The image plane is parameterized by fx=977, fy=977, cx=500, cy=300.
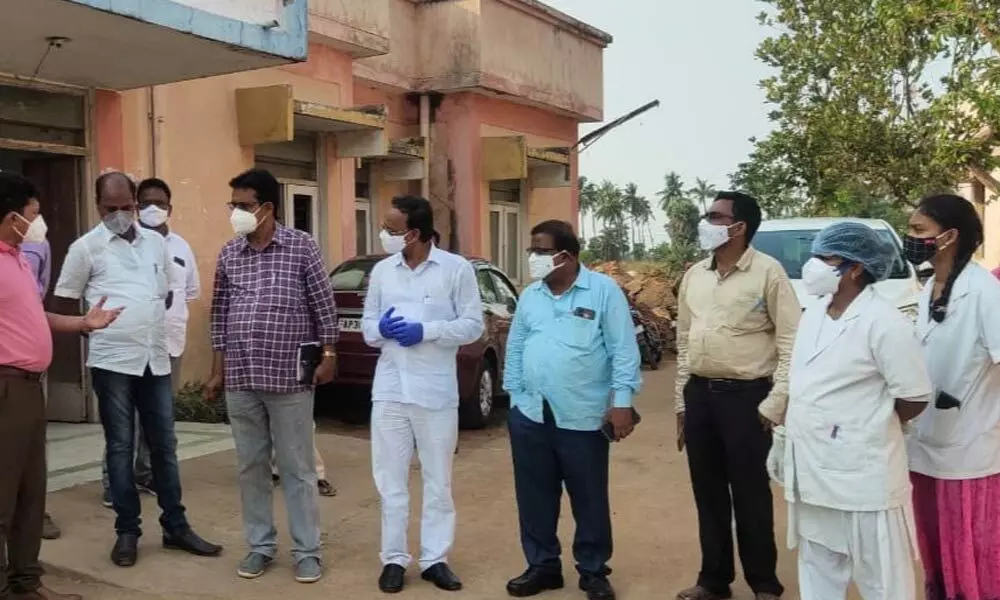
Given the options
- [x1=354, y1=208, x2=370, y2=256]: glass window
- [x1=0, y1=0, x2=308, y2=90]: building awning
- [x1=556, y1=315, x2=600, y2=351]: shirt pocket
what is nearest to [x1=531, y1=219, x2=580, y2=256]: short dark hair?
[x1=556, y1=315, x2=600, y2=351]: shirt pocket

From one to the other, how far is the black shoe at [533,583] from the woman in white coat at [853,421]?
1.45 m

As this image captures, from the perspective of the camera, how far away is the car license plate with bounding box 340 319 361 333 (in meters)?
9.27

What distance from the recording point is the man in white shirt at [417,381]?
186 inches

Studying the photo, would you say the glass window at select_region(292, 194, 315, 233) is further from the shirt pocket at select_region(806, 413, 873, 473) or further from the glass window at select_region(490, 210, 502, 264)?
the shirt pocket at select_region(806, 413, 873, 473)

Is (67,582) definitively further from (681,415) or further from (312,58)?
(312,58)

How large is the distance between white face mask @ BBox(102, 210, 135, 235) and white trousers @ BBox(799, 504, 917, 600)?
139 inches

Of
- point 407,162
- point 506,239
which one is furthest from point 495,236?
point 407,162

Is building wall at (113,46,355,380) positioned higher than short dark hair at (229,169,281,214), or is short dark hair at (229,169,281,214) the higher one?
building wall at (113,46,355,380)

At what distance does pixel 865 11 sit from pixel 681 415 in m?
12.3

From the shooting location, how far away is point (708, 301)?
4.46 meters

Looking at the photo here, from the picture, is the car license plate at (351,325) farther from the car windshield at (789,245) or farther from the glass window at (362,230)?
the glass window at (362,230)

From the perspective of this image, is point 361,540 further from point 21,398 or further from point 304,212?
point 304,212

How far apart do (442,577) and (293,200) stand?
774cm

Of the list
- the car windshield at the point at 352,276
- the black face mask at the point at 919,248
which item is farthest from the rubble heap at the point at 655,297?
the black face mask at the point at 919,248
